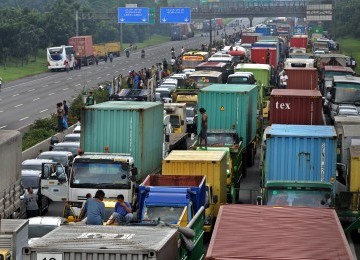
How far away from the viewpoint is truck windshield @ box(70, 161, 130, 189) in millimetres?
27688

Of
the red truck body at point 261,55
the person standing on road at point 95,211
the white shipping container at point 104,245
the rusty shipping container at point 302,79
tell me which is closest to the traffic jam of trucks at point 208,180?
the white shipping container at point 104,245

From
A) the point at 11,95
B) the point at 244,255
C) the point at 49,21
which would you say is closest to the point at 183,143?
the point at 244,255

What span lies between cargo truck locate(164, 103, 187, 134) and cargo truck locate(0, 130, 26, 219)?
1698cm

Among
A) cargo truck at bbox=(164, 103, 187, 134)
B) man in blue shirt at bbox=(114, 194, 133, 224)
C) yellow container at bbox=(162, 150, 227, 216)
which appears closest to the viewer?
man in blue shirt at bbox=(114, 194, 133, 224)

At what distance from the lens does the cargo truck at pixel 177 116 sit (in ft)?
149

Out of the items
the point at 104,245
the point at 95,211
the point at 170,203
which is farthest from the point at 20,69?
the point at 104,245

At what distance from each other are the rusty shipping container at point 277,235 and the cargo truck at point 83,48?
86628 mm

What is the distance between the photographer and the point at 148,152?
31266 mm

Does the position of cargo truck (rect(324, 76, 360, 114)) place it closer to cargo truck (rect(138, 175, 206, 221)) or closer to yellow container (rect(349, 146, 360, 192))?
yellow container (rect(349, 146, 360, 192))

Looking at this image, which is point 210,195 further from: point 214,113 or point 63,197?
point 214,113

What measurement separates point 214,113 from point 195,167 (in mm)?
10952

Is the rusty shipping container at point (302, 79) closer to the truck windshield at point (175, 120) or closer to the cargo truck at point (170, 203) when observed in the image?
the truck windshield at point (175, 120)

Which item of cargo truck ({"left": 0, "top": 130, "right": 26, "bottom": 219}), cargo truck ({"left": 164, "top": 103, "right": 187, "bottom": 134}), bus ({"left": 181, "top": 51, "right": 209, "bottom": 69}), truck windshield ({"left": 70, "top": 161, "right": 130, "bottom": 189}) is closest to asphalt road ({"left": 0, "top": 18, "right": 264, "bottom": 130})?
bus ({"left": 181, "top": 51, "right": 209, "bottom": 69})

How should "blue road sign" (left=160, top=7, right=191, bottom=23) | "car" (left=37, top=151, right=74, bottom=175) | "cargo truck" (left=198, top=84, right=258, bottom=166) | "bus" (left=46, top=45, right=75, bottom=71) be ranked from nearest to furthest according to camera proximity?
"car" (left=37, top=151, right=74, bottom=175) < "cargo truck" (left=198, top=84, right=258, bottom=166) < "bus" (left=46, top=45, right=75, bottom=71) < "blue road sign" (left=160, top=7, right=191, bottom=23)
